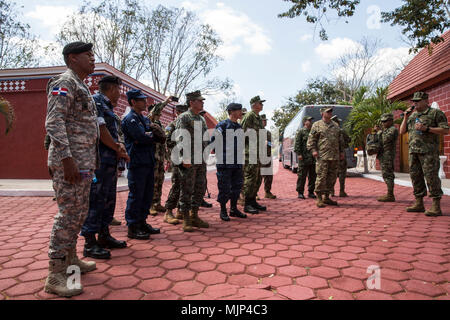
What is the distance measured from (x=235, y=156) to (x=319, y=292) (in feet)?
8.88

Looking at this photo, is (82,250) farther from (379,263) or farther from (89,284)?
(379,263)

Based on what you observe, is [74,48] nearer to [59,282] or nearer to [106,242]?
[59,282]

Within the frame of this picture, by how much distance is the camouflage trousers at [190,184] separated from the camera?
3.83m

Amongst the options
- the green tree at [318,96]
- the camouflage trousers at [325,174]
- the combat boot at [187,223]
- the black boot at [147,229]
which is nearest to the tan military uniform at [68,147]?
the black boot at [147,229]

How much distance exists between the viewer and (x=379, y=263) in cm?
273

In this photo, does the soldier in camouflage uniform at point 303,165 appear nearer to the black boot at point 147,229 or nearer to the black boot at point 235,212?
the black boot at point 235,212

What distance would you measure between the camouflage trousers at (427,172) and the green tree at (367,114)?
6.58m

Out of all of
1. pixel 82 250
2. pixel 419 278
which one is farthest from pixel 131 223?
pixel 419 278

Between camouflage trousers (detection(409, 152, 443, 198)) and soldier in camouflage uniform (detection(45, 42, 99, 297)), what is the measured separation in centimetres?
495

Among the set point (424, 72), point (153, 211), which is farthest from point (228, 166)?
point (424, 72)

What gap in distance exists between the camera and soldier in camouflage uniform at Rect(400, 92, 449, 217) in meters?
4.60

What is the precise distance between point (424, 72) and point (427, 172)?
820 centimetres

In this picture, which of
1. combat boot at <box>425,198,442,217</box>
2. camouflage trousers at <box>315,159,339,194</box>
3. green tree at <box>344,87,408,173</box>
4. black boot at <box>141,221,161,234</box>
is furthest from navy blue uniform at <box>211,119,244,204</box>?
green tree at <box>344,87,408,173</box>

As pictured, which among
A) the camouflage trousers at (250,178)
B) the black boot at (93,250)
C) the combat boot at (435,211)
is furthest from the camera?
the camouflage trousers at (250,178)
